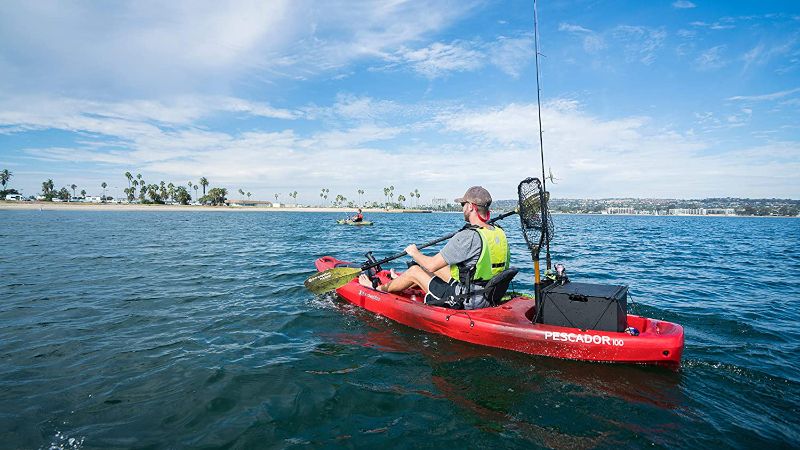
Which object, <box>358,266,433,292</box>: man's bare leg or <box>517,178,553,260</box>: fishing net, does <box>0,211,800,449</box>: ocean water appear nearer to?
<box>358,266,433,292</box>: man's bare leg

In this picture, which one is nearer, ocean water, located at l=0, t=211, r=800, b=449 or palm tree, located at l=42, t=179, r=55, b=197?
ocean water, located at l=0, t=211, r=800, b=449

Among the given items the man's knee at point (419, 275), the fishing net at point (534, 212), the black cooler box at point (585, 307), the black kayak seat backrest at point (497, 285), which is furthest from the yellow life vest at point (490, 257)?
the black cooler box at point (585, 307)

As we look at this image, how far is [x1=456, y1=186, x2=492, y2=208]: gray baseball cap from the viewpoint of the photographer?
660cm

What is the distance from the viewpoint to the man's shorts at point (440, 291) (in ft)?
23.4

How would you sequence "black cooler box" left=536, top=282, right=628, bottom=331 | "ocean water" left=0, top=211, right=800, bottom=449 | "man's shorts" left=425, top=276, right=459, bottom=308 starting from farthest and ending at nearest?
"man's shorts" left=425, top=276, right=459, bottom=308, "black cooler box" left=536, top=282, right=628, bottom=331, "ocean water" left=0, top=211, right=800, bottom=449

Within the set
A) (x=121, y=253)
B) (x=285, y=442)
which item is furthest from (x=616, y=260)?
(x=121, y=253)

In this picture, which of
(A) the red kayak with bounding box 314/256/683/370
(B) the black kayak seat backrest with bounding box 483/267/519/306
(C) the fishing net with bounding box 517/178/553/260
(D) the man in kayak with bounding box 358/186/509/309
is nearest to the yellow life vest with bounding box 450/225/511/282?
(D) the man in kayak with bounding box 358/186/509/309

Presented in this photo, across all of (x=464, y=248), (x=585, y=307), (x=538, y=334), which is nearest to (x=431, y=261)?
(x=464, y=248)

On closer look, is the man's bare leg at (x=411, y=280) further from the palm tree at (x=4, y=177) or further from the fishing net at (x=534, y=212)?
the palm tree at (x=4, y=177)

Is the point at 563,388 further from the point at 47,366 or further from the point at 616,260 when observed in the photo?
the point at 616,260

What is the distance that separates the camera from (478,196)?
6.64 metres

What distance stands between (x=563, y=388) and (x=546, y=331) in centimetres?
96

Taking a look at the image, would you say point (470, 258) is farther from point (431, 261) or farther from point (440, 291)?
point (440, 291)

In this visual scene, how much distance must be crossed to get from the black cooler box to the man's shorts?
5.07 feet
